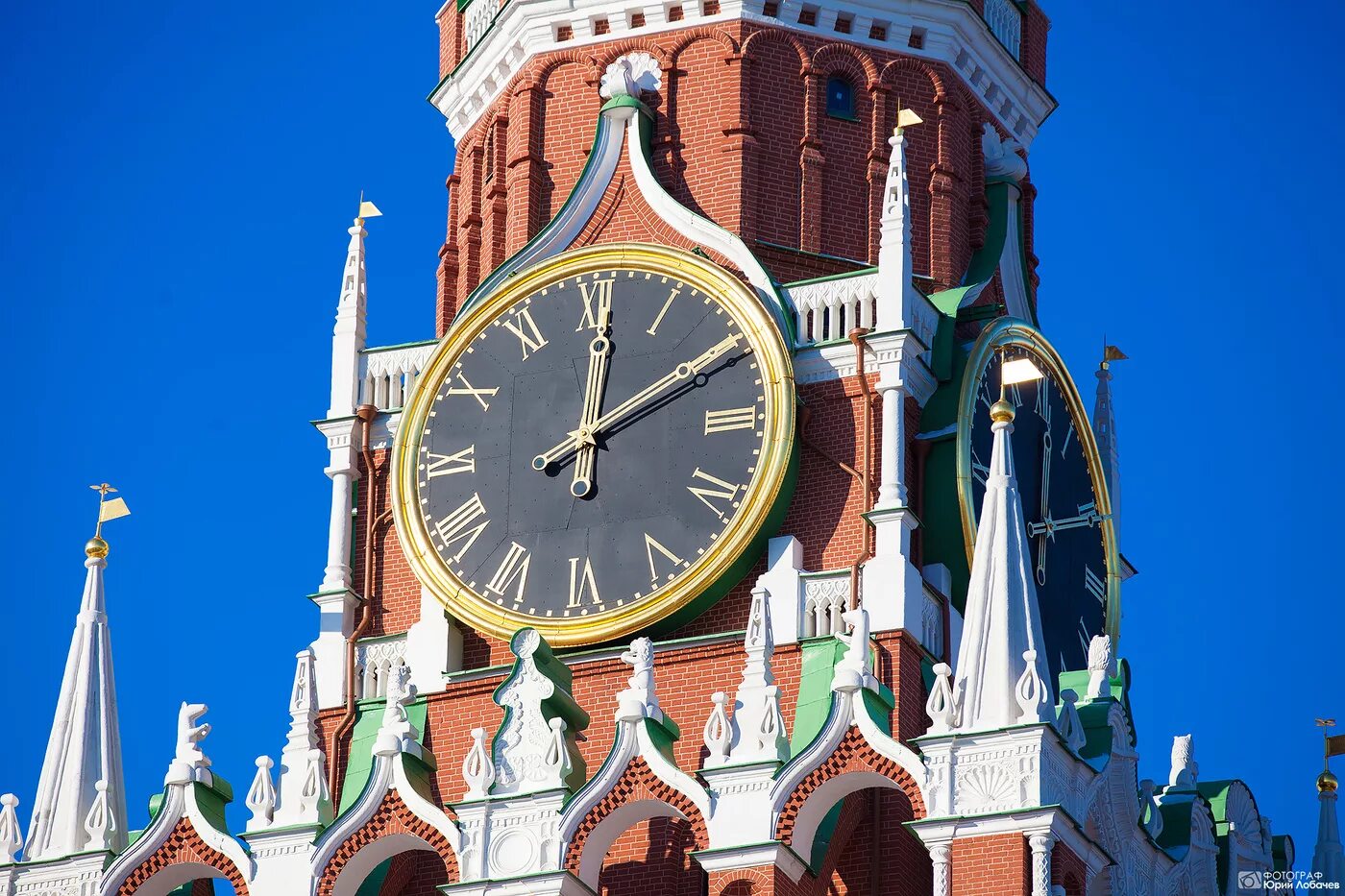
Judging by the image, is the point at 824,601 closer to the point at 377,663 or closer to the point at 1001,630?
the point at 1001,630

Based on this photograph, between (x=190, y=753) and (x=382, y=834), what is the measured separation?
6.95 ft

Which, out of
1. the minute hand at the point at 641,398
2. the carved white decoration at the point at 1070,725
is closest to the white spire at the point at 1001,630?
the carved white decoration at the point at 1070,725

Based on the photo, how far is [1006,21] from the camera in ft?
152

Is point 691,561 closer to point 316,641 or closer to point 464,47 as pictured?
point 316,641

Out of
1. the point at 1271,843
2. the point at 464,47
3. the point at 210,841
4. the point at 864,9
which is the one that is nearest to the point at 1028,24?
the point at 864,9

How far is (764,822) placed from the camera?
127 feet

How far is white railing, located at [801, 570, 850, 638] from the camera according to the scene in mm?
40750

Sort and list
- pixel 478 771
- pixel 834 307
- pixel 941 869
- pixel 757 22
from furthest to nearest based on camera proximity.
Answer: pixel 757 22 < pixel 834 307 < pixel 478 771 < pixel 941 869

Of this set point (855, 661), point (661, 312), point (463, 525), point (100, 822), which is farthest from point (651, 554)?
point (100, 822)

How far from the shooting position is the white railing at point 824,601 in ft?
134

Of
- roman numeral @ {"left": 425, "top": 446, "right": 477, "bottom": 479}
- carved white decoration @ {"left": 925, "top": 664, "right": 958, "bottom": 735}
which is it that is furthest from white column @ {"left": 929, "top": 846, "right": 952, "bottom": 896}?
roman numeral @ {"left": 425, "top": 446, "right": 477, "bottom": 479}

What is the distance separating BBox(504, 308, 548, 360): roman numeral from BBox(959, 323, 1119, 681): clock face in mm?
4122

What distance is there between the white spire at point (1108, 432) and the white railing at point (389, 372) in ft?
22.3
